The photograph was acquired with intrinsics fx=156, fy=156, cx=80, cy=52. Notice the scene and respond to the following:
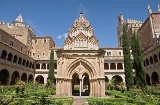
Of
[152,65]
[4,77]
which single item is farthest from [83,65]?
[4,77]

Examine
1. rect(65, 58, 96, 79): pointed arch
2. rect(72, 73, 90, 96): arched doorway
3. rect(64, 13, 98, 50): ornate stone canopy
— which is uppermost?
rect(64, 13, 98, 50): ornate stone canopy

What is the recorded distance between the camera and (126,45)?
2811cm

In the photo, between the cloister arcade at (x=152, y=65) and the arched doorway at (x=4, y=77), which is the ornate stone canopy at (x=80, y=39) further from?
the arched doorway at (x=4, y=77)

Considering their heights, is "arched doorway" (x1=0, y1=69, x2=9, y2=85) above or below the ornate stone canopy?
below

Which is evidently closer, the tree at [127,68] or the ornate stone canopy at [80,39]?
the ornate stone canopy at [80,39]

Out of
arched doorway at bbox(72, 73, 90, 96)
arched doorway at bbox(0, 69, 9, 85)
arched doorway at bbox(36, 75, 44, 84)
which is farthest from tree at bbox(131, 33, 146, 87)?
arched doorway at bbox(36, 75, 44, 84)

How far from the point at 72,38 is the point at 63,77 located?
16.7 feet

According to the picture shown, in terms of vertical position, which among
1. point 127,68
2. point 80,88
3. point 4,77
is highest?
point 127,68

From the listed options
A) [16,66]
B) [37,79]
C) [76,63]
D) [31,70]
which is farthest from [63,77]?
[37,79]

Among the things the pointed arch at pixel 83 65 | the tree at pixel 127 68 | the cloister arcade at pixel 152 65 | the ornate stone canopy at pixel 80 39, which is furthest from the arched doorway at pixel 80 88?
the cloister arcade at pixel 152 65

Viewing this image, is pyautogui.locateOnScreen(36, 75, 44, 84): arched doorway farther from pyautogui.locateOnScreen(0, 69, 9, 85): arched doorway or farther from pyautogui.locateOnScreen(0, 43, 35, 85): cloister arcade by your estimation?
pyautogui.locateOnScreen(0, 69, 9, 85): arched doorway

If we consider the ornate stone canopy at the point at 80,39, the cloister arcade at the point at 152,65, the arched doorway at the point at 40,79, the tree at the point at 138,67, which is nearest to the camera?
the ornate stone canopy at the point at 80,39

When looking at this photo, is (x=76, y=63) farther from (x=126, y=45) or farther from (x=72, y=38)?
(x=126, y=45)

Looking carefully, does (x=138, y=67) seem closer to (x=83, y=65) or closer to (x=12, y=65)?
(x=83, y=65)
